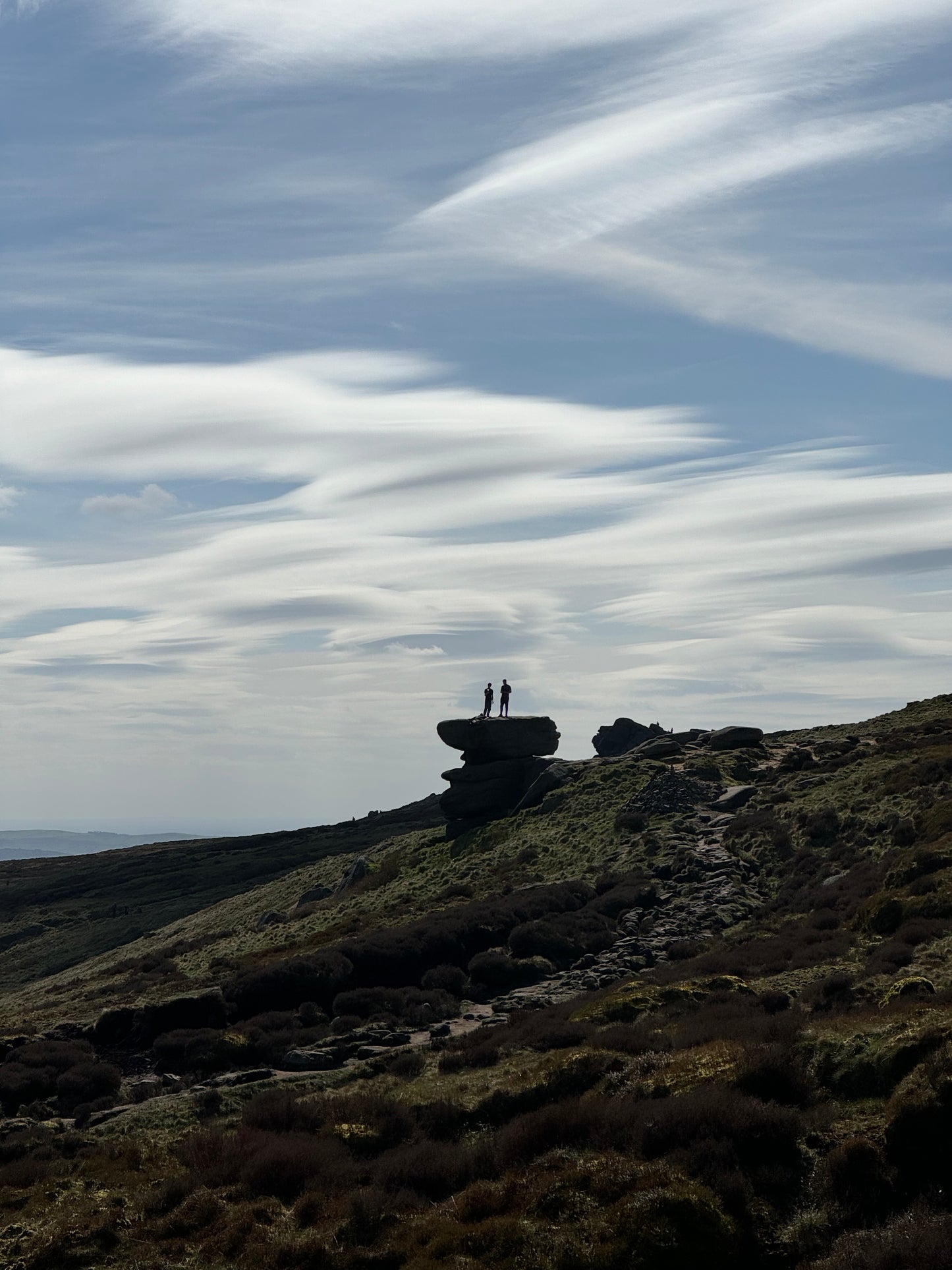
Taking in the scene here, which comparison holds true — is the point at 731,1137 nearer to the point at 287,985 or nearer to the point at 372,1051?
the point at 372,1051

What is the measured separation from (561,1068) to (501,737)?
171 ft

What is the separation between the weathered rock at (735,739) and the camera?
2763 inches

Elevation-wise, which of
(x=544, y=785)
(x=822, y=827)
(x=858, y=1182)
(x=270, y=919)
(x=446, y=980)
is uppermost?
(x=544, y=785)

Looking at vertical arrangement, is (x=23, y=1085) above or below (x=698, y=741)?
below

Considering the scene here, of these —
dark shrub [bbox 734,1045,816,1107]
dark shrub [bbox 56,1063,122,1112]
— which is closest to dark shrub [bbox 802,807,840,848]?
dark shrub [bbox 734,1045,816,1107]

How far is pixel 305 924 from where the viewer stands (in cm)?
5750

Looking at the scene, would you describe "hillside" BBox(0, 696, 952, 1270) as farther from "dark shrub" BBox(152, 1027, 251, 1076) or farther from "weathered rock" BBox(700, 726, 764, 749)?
"weathered rock" BBox(700, 726, 764, 749)

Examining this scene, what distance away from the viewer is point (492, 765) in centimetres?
7362

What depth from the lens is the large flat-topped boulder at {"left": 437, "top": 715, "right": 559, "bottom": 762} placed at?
73062 millimetres

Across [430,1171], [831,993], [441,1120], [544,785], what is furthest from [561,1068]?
[544,785]

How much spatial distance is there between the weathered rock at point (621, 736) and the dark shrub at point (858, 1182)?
7819 cm

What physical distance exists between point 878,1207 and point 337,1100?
11.7 meters

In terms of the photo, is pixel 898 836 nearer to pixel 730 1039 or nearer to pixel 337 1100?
pixel 730 1039

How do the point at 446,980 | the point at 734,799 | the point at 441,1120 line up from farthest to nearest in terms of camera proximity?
the point at 734,799, the point at 446,980, the point at 441,1120
